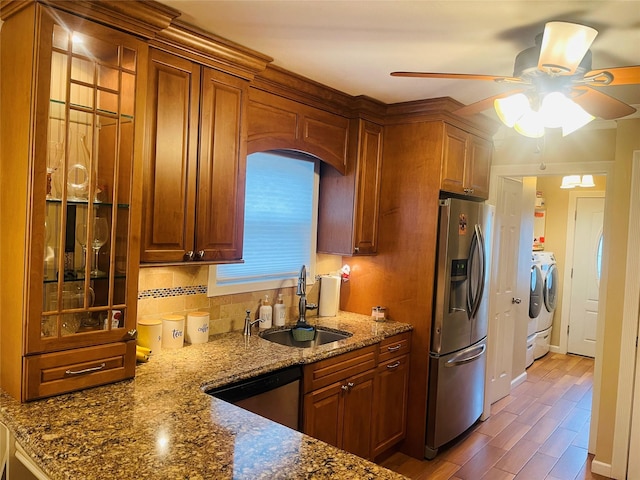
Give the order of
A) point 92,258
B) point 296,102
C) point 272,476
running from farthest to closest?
point 296,102 → point 92,258 → point 272,476

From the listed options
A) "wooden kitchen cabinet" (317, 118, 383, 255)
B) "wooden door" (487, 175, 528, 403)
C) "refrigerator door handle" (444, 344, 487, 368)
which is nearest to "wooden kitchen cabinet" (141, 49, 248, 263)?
"wooden kitchen cabinet" (317, 118, 383, 255)

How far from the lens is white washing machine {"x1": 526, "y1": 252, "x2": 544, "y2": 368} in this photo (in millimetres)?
5453

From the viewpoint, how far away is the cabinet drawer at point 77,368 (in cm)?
174

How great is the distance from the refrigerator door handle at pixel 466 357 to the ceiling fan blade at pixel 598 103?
2000 mm

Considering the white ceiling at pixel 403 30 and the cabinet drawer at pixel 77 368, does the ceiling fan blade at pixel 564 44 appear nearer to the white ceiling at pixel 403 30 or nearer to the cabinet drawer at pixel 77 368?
the white ceiling at pixel 403 30

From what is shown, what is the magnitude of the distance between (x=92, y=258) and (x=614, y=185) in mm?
3225

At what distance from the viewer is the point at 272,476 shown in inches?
52.8

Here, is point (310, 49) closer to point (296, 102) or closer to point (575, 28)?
point (296, 102)

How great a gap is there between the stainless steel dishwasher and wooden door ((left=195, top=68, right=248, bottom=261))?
642 mm

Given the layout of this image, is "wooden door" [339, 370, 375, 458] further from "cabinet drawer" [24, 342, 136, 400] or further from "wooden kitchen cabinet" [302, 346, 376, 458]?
"cabinet drawer" [24, 342, 136, 400]

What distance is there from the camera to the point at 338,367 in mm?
2760

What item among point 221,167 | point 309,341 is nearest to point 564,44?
point 221,167

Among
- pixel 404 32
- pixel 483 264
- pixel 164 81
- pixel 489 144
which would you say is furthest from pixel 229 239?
pixel 489 144

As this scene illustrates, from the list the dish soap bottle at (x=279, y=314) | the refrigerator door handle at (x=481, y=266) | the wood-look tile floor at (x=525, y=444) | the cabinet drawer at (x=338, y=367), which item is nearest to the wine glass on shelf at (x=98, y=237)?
the cabinet drawer at (x=338, y=367)
